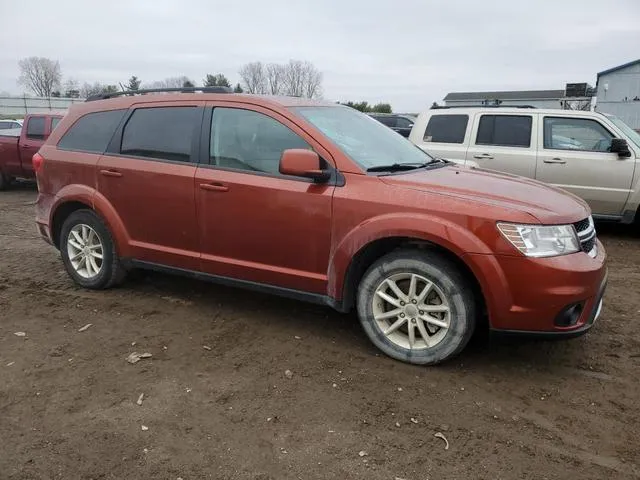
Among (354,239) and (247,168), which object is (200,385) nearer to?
(354,239)

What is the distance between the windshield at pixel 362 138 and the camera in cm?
386

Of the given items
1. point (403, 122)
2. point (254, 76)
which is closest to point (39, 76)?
point (254, 76)

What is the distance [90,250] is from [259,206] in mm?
1958

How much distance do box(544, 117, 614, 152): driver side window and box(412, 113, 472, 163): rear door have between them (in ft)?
3.68

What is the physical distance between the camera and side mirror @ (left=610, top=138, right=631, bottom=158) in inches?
278

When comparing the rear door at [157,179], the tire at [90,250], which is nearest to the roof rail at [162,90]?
the rear door at [157,179]

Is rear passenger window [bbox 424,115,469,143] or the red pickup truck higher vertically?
rear passenger window [bbox 424,115,469,143]

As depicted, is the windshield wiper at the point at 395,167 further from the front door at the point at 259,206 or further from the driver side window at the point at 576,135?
the driver side window at the point at 576,135


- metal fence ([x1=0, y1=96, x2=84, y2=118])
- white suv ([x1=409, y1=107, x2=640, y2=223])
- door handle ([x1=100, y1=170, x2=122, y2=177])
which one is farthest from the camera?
metal fence ([x1=0, y1=96, x2=84, y2=118])

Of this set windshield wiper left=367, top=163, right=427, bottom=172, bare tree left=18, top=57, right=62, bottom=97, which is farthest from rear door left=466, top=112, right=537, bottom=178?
bare tree left=18, top=57, right=62, bottom=97

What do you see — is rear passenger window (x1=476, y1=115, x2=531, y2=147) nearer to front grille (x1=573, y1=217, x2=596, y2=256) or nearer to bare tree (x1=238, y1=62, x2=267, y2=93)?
front grille (x1=573, y1=217, x2=596, y2=256)

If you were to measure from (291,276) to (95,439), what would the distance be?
1.62 metres

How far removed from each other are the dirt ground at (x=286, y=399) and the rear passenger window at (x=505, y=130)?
368 centimetres

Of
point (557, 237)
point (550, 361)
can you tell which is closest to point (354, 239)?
point (557, 237)
